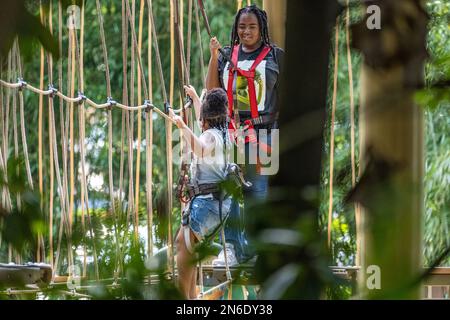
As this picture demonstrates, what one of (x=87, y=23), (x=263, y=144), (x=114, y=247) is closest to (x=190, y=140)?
(x=263, y=144)

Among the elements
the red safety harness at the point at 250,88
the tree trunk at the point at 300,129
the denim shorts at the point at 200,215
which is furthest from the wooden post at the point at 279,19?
the denim shorts at the point at 200,215

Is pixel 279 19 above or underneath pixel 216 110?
above

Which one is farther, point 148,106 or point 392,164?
point 148,106

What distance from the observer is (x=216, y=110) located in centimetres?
312

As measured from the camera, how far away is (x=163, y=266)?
74 cm

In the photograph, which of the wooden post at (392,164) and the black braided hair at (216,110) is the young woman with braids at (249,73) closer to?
the black braided hair at (216,110)

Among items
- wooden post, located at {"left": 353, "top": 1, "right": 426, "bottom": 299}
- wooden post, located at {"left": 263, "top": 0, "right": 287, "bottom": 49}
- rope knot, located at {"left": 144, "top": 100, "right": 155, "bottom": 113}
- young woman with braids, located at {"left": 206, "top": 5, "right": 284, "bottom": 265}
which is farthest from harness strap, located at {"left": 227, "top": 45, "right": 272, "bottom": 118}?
wooden post, located at {"left": 353, "top": 1, "right": 426, "bottom": 299}

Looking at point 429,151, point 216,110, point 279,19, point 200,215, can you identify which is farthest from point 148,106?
point 429,151

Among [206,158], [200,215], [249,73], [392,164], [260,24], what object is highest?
[260,24]

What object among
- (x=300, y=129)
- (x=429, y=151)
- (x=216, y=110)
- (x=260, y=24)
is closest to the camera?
(x=300, y=129)

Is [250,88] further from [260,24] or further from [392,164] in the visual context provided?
[392,164]

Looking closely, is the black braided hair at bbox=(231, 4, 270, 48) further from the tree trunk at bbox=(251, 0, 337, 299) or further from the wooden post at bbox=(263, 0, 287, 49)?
the tree trunk at bbox=(251, 0, 337, 299)

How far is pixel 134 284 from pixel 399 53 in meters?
0.22
